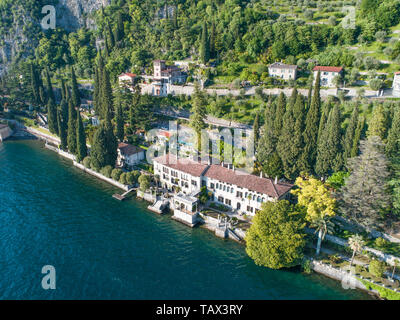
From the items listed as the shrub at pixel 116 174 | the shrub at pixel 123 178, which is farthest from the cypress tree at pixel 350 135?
the shrub at pixel 116 174

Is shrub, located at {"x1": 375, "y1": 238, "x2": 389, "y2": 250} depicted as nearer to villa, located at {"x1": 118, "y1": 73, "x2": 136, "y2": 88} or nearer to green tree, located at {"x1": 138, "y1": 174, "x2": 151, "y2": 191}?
green tree, located at {"x1": 138, "y1": 174, "x2": 151, "y2": 191}

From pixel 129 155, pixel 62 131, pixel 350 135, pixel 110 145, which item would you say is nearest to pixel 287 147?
pixel 350 135

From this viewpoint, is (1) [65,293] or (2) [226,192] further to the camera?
(2) [226,192]

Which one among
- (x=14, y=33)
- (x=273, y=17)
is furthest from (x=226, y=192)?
(x=14, y=33)

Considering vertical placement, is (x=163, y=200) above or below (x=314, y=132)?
below

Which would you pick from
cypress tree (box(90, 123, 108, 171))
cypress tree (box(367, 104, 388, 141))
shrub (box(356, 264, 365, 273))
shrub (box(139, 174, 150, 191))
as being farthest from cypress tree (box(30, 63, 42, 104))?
shrub (box(356, 264, 365, 273))

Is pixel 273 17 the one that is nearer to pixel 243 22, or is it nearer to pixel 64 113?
pixel 243 22

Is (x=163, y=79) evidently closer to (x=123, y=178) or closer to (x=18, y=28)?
(x=123, y=178)
